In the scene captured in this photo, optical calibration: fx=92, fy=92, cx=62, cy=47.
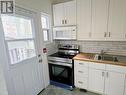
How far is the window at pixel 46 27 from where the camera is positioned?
269cm

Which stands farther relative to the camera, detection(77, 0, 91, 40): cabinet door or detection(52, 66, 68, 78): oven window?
detection(52, 66, 68, 78): oven window

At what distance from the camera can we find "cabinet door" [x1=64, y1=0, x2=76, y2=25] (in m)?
2.52

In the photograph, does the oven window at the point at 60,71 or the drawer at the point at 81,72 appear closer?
the drawer at the point at 81,72

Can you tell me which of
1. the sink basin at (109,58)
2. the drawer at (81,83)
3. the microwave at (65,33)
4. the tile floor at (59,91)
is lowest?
the tile floor at (59,91)

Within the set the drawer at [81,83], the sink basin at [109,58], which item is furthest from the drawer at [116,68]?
the drawer at [81,83]

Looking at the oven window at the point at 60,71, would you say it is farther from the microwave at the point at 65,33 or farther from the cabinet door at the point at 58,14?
the cabinet door at the point at 58,14

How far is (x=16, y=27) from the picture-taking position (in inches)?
70.2

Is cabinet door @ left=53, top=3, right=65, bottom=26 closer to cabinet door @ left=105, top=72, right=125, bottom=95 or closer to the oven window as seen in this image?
the oven window

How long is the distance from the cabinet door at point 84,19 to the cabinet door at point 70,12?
115mm

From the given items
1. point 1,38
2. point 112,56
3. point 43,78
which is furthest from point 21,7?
point 112,56

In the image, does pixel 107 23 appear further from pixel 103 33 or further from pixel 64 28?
pixel 64 28

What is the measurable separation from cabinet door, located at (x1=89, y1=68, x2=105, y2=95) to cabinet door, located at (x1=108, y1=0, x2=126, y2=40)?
3.00 feet

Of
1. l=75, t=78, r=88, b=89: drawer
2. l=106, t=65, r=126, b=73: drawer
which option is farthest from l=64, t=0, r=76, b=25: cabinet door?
l=75, t=78, r=88, b=89: drawer

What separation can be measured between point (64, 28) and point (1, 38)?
164 cm
